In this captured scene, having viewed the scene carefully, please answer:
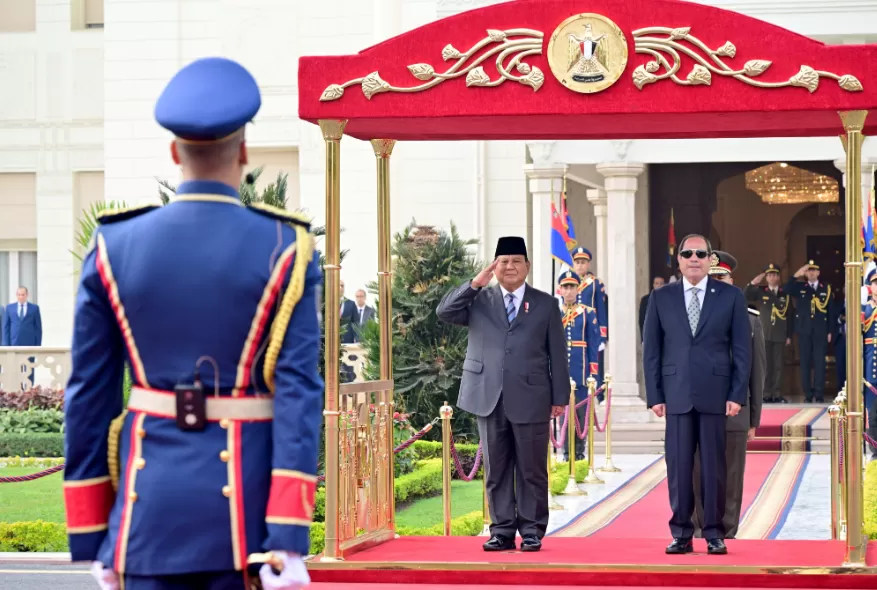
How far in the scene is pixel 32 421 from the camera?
19219mm

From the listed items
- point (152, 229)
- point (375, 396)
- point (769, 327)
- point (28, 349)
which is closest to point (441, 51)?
point (375, 396)

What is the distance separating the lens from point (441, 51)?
8609 mm

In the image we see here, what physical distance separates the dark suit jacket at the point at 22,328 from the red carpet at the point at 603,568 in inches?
648

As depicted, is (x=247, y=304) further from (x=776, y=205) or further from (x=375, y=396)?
(x=776, y=205)

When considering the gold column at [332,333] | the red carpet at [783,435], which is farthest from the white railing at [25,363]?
the gold column at [332,333]

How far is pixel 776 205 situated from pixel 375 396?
20.7 metres

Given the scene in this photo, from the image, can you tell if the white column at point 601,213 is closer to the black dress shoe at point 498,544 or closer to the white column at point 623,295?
the white column at point 623,295

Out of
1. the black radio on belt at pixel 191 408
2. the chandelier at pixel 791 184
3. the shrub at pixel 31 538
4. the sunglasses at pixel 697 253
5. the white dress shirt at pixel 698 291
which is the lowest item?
the shrub at pixel 31 538

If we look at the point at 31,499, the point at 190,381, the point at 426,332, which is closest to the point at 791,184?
the point at 426,332

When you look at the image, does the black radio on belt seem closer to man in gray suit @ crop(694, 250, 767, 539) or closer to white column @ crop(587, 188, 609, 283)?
man in gray suit @ crop(694, 250, 767, 539)

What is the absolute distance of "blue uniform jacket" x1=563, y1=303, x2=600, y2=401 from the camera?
18219mm

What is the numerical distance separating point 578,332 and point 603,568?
10.1 meters

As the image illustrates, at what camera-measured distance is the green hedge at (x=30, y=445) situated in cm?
1827

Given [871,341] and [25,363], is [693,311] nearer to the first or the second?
[871,341]
